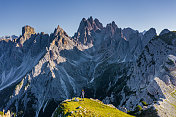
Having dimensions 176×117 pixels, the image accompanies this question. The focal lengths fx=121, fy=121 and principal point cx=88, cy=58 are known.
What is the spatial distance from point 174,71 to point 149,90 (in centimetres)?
2034

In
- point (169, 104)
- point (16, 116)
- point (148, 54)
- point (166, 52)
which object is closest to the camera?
point (169, 104)

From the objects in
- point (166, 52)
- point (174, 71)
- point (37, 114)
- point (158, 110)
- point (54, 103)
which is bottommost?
point (37, 114)

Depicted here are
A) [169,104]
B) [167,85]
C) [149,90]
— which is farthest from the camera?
[149,90]

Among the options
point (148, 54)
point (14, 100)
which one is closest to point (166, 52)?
point (148, 54)

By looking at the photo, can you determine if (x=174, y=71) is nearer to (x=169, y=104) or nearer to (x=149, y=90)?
(x=149, y=90)

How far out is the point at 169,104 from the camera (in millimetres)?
53719

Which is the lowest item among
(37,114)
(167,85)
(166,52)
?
(37,114)

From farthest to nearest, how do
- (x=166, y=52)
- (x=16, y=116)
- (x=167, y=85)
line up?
(x=16, y=116)
(x=166, y=52)
(x=167, y=85)

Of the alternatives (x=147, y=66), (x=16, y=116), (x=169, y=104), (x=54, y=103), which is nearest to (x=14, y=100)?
(x=16, y=116)

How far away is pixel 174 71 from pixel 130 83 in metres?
61.9

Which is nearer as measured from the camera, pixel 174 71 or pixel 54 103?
pixel 174 71

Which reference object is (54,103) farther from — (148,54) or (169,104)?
(169,104)

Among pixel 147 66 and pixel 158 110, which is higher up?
pixel 147 66

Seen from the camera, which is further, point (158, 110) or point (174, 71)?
point (174, 71)
